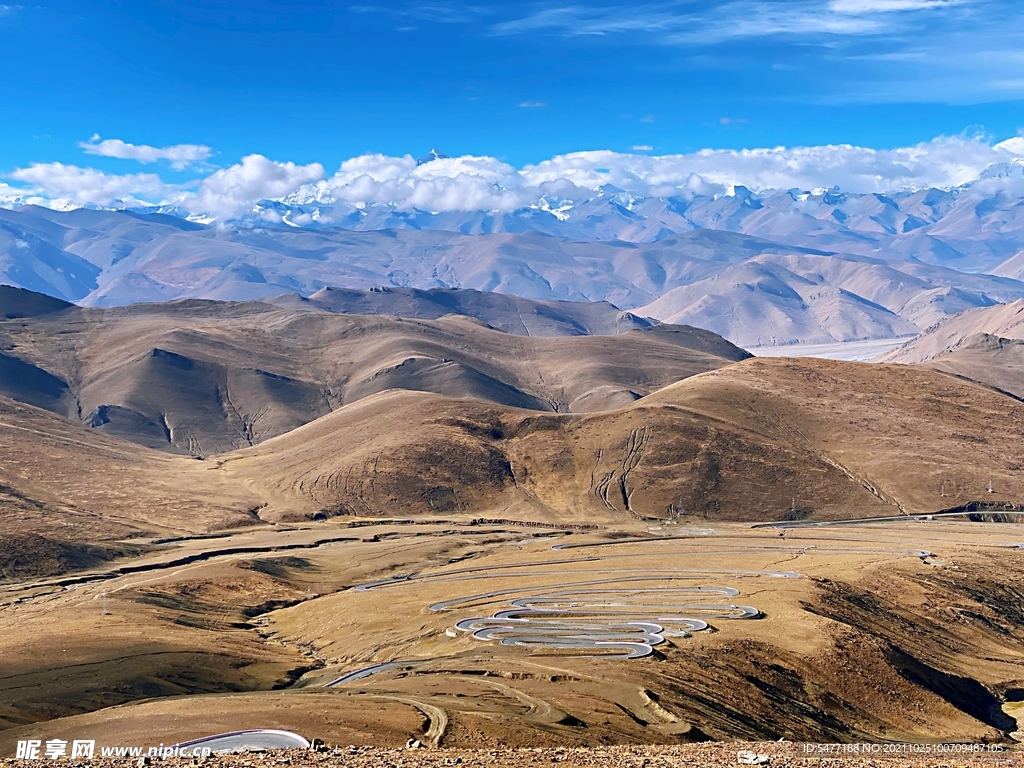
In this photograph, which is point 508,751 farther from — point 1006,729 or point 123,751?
point 1006,729

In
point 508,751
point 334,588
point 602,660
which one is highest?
point 508,751

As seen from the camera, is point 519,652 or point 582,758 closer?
point 582,758

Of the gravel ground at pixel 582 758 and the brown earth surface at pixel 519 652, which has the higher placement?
the gravel ground at pixel 582 758

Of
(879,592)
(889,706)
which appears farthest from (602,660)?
(879,592)

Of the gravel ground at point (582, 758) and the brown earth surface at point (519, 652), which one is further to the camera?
the brown earth surface at point (519, 652)

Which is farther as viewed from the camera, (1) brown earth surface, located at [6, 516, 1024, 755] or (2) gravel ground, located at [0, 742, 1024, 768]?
(1) brown earth surface, located at [6, 516, 1024, 755]

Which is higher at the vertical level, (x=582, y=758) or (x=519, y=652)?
(x=582, y=758)

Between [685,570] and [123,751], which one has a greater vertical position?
[123,751]

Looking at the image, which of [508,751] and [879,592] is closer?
[508,751]
